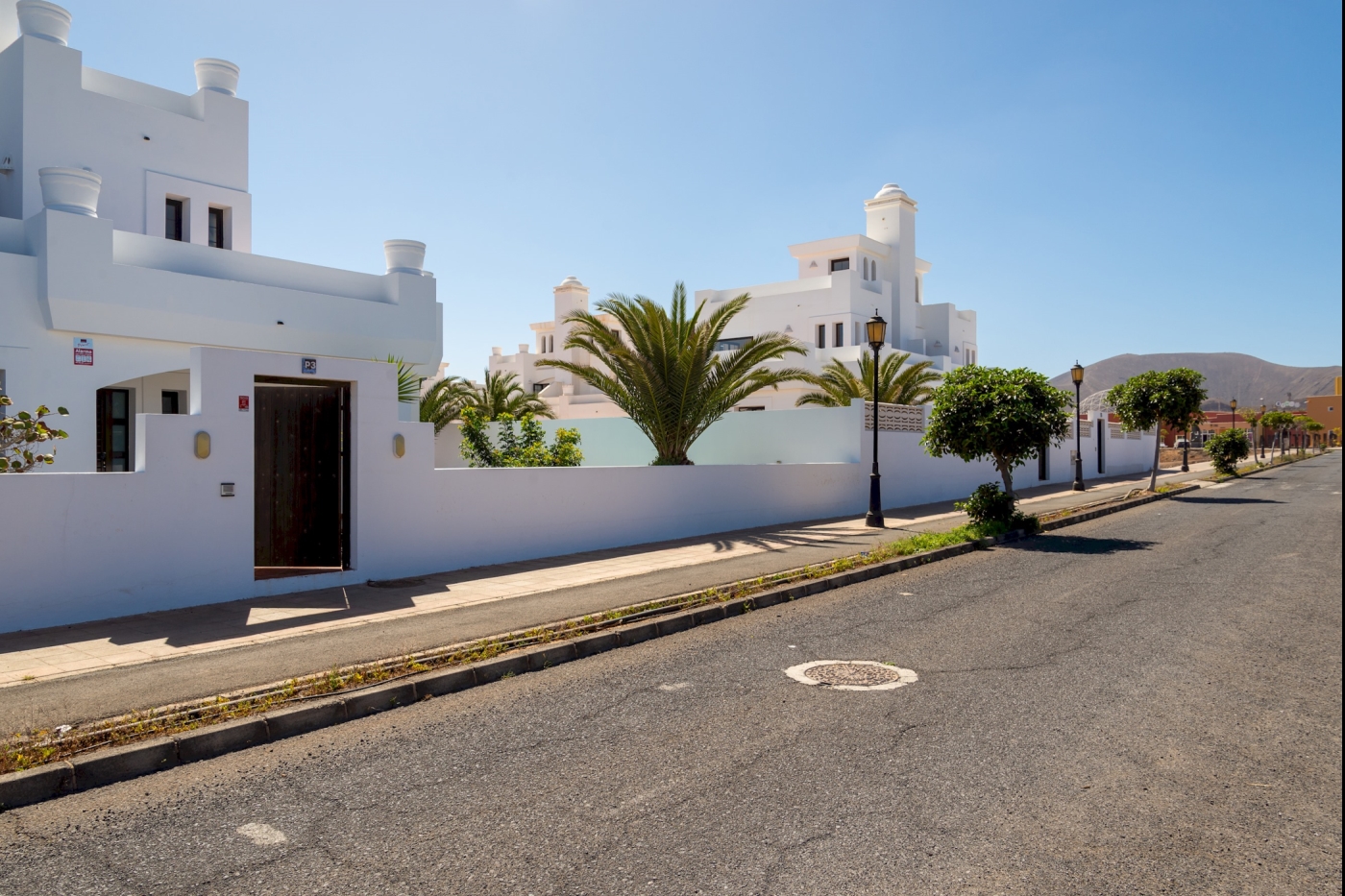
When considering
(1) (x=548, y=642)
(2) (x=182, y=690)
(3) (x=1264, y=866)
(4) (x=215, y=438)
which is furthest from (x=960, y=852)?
(4) (x=215, y=438)

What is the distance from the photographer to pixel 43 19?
15711mm

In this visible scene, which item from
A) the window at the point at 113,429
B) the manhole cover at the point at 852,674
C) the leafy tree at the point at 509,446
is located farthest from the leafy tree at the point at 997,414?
the window at the point at 113,429

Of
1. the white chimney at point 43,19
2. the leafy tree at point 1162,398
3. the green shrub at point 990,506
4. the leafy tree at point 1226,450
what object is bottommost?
the green shrub at point 990,506

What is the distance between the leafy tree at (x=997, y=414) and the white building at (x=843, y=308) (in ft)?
58.1

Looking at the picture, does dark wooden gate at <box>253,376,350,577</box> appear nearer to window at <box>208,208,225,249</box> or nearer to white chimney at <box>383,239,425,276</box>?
white chimney at <box>383,239,425,276</box>

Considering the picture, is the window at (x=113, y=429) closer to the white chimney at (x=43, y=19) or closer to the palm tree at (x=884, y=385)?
the white chimney at (x=43, y=19)

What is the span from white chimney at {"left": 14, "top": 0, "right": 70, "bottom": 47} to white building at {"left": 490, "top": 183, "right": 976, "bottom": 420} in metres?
23.4

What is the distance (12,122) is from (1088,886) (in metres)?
19.7

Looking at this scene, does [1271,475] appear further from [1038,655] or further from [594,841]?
[594,841]

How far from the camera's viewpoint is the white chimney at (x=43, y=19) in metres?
15.6

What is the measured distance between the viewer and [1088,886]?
330cm

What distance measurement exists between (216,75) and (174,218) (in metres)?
3.39

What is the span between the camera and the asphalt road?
3.46 metres

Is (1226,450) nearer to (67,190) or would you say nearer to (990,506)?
(990,506)
